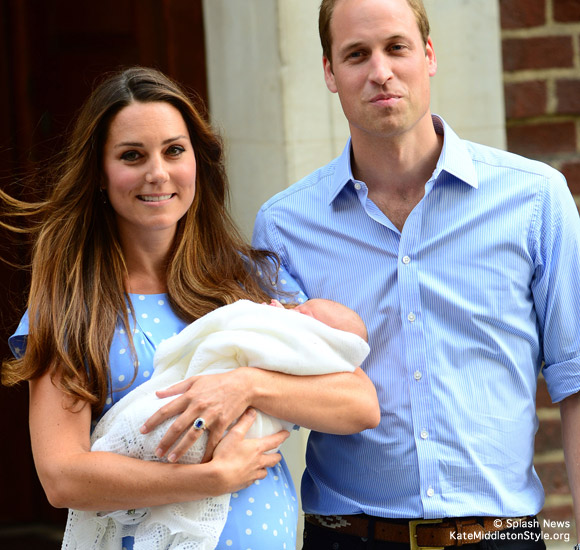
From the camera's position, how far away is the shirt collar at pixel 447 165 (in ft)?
7.22

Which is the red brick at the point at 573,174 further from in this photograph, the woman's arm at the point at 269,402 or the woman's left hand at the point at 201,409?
the woman's left hand at the point at 201,409

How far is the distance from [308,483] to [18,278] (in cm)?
239

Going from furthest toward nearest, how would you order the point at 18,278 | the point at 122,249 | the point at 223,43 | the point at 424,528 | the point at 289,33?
the point at 18,278, the point at 223,43, the point at 289,33, the point at 122,249, the point at 424,528

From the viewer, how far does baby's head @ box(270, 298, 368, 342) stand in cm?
213

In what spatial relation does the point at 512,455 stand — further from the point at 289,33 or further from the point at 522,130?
the point at 289,33

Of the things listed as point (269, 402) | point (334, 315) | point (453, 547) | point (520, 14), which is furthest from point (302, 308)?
point (520, 14)

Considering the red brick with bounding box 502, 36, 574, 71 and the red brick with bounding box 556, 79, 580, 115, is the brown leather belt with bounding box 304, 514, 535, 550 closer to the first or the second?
the red brick with bounding box 556, 79, 580, 115

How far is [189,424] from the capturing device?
6.21 ft

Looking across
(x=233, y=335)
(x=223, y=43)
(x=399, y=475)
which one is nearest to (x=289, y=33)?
(x=223, y=43)

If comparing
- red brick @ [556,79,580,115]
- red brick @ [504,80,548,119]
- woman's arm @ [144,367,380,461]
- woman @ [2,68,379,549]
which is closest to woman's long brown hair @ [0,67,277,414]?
woman @ [2,68,379,549]

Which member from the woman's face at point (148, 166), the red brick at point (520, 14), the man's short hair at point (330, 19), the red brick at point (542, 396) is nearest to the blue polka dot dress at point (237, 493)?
the woman's face at point (148, 166)

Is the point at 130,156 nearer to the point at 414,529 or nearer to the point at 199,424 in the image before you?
the point at 199,424

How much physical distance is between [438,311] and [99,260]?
2.62ft

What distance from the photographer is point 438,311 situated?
217 cm
